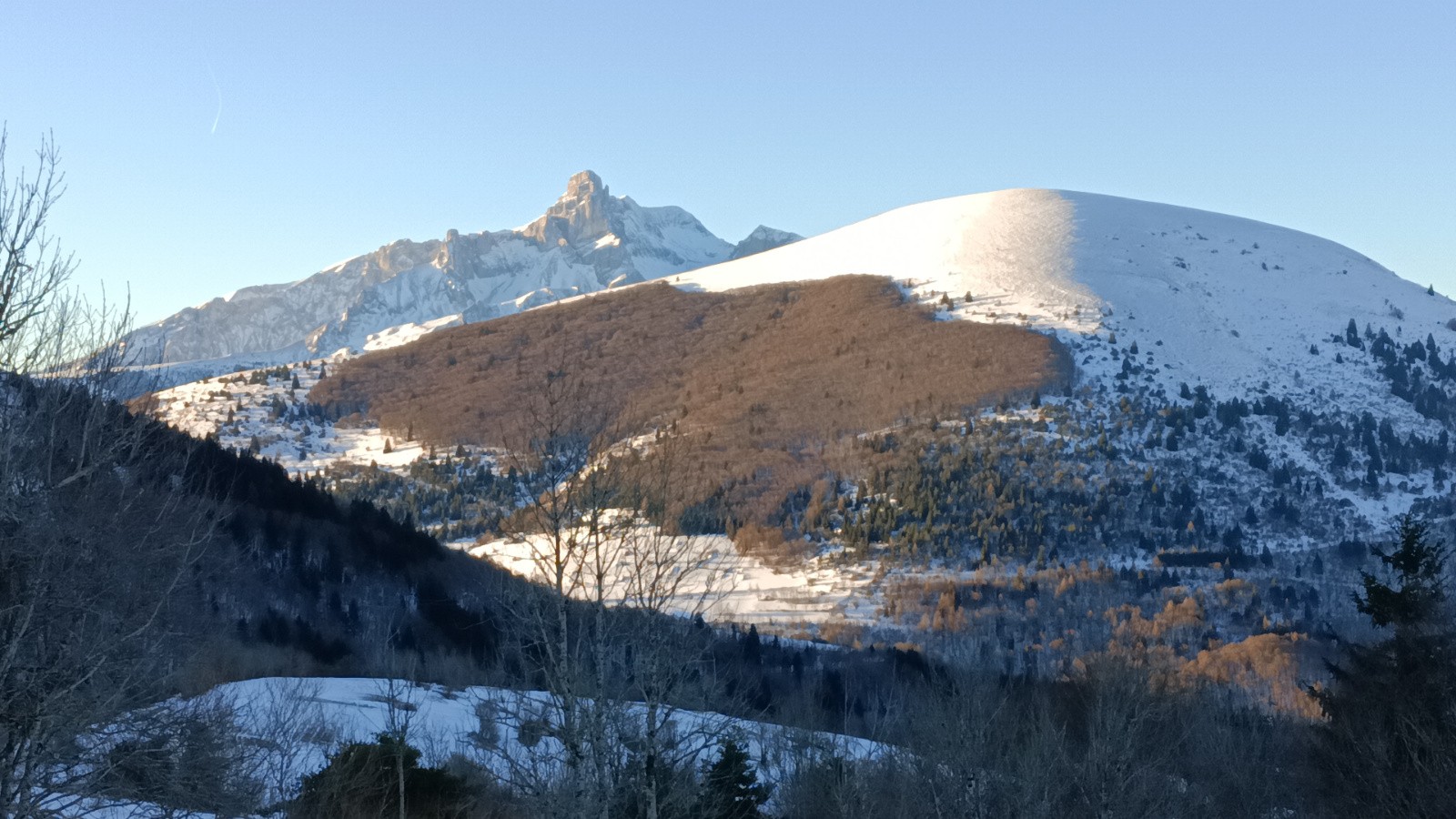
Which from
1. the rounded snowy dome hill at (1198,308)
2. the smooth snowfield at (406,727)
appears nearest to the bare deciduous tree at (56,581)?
the smooth snowfield at (406,727)

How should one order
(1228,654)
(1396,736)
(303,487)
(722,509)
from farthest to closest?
1. (722,509)
2. (1228,654)
3. (303,487)
4. (1396,736)

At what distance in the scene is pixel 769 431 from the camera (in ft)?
557

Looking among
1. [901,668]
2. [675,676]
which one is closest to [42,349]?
[675,676]

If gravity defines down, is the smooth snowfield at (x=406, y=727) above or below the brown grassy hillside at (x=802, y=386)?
below

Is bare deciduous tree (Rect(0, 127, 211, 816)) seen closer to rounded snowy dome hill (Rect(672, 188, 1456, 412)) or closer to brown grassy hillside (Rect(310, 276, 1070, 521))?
brown grassy hillside (Rect(310, 276, 1070, 521))

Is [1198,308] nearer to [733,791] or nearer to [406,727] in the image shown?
[733,791]

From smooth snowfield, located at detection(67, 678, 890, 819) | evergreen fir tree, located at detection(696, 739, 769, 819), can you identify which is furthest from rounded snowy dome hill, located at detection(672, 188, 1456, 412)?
evergreen fir tree, located at detection(696, 739, 769, 819)

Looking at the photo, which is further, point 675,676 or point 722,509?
point 722,509

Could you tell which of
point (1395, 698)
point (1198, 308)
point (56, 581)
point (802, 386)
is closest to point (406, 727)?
point (56, 581)

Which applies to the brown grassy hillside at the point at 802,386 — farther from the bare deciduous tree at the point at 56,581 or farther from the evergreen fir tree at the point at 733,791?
the bare deciduous tree at the point at 56,581

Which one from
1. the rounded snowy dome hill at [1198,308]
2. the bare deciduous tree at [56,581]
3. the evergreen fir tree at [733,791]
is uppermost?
the rounded snowy dome hill at [1198,308]

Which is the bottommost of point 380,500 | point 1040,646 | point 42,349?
point 1040,646

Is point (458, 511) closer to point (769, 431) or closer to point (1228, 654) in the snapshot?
point (769, 431)

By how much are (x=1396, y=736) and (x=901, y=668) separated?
225ft
